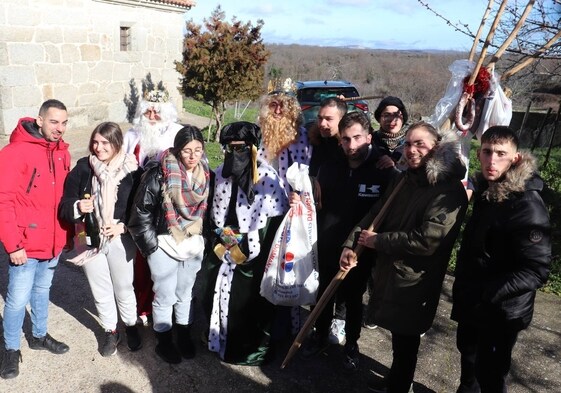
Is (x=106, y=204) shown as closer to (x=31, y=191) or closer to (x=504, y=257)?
(x=31, y=191)

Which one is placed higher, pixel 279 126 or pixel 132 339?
pixel 279 126

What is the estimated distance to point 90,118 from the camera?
39.8 feet

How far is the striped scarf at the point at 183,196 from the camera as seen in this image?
9.18 feet

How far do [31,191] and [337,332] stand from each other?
226 centimetres

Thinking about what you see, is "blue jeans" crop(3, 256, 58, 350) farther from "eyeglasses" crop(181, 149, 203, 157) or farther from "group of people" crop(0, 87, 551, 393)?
"eyeglasses" crop(181, 149, 203, 157)

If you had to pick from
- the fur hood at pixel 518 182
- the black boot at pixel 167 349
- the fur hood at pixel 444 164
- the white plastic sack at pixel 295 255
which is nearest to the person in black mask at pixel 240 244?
the white plastic sack at pixel 295 255

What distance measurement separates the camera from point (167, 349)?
3148mm

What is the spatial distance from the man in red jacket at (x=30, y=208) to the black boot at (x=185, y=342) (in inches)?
37.6

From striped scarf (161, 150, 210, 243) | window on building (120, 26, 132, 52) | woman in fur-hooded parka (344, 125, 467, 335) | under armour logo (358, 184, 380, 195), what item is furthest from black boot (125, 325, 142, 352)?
window on building (120, 26, 132, 52)

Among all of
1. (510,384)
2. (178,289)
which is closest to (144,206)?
(178,289)

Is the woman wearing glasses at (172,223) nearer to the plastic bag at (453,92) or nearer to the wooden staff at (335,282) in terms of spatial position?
the wooden staff at (335,282)

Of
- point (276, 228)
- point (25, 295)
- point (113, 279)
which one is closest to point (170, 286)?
point (113, 279)

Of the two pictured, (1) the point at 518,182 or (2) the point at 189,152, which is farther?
(2) the point at 189,152

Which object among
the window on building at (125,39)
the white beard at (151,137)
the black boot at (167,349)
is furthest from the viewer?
the window on building at (125,39)
